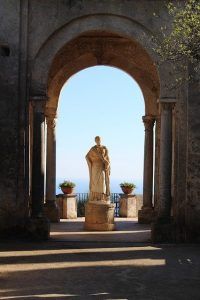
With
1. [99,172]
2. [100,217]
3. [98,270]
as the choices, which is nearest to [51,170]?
[99,172]

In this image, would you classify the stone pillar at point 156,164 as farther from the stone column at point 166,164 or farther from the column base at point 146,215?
the stone column at point 166,164

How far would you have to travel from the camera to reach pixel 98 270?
33.4 feet

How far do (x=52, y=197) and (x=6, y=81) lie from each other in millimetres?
6417

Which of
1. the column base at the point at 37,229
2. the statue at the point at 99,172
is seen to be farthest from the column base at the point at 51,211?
the column base at the point at 37,229

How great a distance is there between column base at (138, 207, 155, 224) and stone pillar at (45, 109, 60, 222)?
3.05 m

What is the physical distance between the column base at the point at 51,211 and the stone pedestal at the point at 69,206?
5.62ft

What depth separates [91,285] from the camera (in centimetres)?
880

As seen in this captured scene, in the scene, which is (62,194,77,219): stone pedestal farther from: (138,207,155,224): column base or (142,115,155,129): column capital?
(142,115,155,129): column capital

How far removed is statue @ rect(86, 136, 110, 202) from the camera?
17.6m

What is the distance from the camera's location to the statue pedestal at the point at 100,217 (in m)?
17.0

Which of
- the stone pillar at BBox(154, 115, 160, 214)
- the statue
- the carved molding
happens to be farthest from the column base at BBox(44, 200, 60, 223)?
the carved molding

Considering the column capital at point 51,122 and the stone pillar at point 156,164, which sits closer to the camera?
the stone pillar at point 156,164

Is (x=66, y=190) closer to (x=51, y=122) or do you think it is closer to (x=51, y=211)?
(x=51, y=211)

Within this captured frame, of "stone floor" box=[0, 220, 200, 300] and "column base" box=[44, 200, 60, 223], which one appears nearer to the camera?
"stone floor" box=[0, 220, 200, 300]
